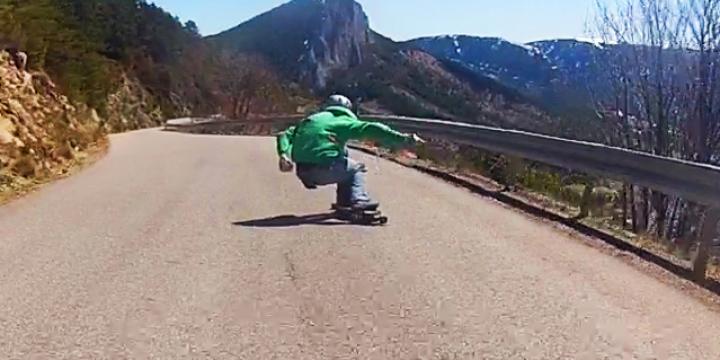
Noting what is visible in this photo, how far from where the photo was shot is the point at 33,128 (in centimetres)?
1809

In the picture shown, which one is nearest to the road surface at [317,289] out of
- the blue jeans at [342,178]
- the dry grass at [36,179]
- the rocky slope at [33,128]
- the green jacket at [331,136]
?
the blue jeans at [342,178]

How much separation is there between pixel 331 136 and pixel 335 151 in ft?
0.56

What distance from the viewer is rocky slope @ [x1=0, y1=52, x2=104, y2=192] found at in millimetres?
14844

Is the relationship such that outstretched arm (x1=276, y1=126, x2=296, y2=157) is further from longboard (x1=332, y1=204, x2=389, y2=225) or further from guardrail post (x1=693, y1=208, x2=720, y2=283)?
guardrail post (x1=693, y1=208, x2=720, y2=283)

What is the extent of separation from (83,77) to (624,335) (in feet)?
102

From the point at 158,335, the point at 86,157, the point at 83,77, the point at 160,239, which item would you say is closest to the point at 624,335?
the point at 158,335

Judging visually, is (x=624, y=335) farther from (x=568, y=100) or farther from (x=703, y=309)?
(x=568, y=100)

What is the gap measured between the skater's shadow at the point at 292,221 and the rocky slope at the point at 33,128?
483cm

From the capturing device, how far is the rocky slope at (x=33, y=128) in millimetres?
14844

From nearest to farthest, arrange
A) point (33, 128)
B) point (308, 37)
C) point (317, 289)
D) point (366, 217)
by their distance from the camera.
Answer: point (317, 289) < point (366, 217) < point (33, 128) < point (308, 37)

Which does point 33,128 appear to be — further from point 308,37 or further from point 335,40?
point 308,37

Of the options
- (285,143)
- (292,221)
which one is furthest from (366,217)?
(285,143)

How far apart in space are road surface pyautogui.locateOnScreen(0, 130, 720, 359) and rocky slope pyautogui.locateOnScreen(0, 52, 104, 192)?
3.83m

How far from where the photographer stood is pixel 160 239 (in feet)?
28.6
